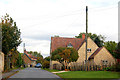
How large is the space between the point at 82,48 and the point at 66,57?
14390 millimetres

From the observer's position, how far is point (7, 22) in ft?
116

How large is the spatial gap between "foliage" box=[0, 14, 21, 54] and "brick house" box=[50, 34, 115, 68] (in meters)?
17.6

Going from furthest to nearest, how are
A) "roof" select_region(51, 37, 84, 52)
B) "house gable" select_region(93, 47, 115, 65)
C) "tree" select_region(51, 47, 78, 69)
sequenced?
"roof" select_region(51, 37, 84, 52) → "house gable" select_region(93, 47, 115, 65) → "tree" select_region(51, 47, 78, 69)

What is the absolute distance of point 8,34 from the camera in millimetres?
32844

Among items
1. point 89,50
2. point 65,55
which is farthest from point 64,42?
point 65,55

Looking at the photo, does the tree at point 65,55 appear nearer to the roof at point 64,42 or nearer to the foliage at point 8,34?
the foliage at point 8,34

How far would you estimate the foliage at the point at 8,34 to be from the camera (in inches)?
1281

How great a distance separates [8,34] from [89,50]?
27.1 meters

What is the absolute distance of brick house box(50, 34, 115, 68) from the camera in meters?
50.0

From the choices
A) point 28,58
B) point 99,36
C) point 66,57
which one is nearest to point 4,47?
point 66,57

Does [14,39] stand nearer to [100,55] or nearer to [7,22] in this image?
[7,22]

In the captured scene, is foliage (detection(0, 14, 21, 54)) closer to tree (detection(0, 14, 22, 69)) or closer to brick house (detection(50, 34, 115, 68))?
tree (detection(0, 14, 22, 69))

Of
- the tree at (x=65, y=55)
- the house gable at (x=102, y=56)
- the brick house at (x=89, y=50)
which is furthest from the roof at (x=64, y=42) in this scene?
the tree at (x=65, y=55)

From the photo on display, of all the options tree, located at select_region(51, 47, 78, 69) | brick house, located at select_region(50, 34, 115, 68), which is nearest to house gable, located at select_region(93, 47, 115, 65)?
brick house, located at select_region(50, 34, 115, 68)
